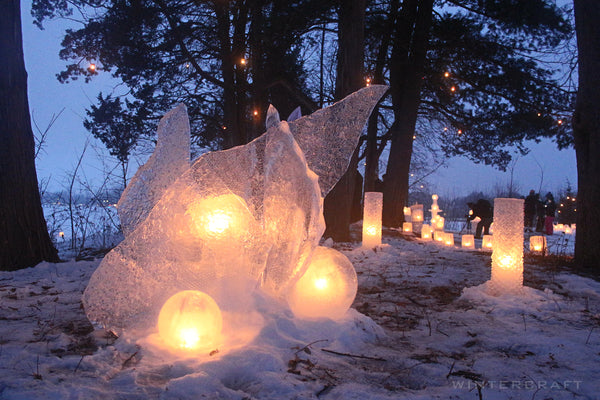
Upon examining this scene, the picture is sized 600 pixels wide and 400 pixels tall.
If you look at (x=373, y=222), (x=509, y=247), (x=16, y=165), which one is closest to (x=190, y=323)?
(x=509, y=247)

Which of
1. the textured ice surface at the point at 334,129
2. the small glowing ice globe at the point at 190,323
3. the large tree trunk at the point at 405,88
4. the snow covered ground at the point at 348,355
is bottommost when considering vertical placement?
the snow covered ground at the point at 348,355

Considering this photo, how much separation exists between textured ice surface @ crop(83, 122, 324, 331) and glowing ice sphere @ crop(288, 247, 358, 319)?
0.12 meters

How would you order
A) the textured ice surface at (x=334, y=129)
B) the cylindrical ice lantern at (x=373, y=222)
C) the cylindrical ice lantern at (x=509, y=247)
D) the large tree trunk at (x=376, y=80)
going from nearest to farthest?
the textured ice surface at (x=334, y=129), the cylindrical ice lantern at (x=509, y=247), the cylindrical ice lantern at (x=373, y=222), the large tree trunk at (x=376, y=80)

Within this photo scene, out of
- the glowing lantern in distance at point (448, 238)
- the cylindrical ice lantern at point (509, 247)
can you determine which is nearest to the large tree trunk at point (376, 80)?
the glowing lantern in distance at point (448, 238)

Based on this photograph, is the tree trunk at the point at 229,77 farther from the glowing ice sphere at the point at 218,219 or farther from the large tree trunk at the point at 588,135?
the glowing ice sphere at the point at 218,219

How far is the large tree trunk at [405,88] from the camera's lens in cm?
998

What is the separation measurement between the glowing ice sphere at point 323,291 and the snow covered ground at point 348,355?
4.1 inches

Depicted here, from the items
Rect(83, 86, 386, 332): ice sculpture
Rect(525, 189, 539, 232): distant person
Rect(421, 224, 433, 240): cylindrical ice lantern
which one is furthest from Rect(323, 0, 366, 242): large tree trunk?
Rect(525, 189, 539, 232): distant person

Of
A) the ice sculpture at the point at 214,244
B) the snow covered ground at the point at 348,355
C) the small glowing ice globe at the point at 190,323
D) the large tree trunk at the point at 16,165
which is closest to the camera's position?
the snow covered ground at the point at 348,355

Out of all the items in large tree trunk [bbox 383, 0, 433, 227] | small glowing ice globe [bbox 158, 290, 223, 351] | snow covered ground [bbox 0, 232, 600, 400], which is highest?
large tree trunk [bbox 383, 0, 433, 227]

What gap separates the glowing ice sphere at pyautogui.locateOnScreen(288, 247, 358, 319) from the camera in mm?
2631

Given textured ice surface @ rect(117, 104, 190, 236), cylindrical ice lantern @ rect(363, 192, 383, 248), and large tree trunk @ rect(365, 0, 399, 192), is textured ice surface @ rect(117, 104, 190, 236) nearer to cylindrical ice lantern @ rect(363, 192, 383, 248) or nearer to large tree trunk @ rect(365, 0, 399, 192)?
cylindrical ice lantern @ rect(363, 192, 383, 248)

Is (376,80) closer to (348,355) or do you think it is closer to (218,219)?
(218,219)

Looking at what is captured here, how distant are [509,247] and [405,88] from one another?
7.65 metres
